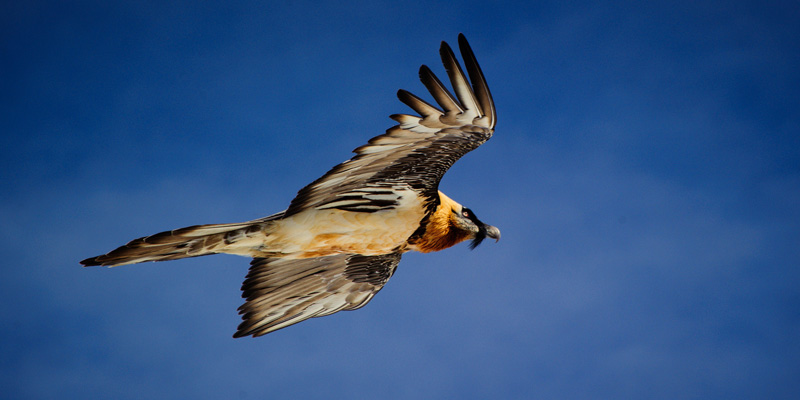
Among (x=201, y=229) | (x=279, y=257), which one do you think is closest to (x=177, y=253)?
(x=201, y=229)

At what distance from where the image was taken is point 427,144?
4.94m

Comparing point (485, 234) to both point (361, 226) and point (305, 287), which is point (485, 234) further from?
point (305, 287)

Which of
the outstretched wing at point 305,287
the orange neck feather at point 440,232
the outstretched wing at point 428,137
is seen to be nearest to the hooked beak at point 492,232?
the orange neck feather at point 440,232

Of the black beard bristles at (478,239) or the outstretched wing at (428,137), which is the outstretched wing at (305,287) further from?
the outstretched wing at (428,137)

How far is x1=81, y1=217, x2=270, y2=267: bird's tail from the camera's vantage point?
475 cm

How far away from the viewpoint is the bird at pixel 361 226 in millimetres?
4859

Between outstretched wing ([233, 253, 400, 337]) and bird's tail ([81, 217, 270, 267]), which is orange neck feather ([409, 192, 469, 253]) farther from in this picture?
bird's tail ([81, 217, 270, 267])

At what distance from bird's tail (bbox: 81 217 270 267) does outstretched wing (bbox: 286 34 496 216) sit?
0.51 m

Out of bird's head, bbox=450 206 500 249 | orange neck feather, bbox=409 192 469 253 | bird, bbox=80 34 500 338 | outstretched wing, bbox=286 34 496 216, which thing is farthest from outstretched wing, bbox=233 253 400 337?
outstretched wing, bbox=286 34 496 216

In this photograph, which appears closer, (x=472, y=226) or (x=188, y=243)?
(x=188, y=243)

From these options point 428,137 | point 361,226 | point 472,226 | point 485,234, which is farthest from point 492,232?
point 428,137

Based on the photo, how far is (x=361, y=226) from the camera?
18.5 ft

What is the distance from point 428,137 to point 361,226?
1129 mm

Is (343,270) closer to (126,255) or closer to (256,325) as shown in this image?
(256,325)
